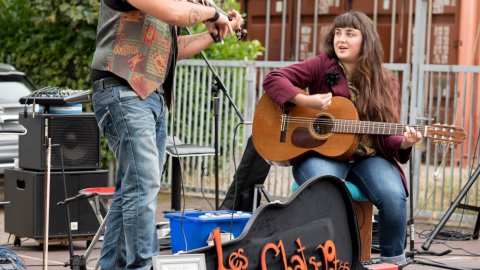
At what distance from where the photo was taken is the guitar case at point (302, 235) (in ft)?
16.5

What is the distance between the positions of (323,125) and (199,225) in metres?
0.98

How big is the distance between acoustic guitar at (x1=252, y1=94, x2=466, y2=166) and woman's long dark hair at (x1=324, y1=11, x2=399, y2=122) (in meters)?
0.12

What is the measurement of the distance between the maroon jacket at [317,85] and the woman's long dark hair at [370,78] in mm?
72

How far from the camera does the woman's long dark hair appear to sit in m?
6.16

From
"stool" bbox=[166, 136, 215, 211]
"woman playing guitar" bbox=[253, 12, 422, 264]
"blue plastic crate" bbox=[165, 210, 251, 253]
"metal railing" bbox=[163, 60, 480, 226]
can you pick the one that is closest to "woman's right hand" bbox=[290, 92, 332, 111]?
"woman playing guitar" bbox=[253, 12, 422, 264]

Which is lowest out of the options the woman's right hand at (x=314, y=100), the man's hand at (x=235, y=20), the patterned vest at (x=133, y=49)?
the woman's right hand at (x=314, y=100)

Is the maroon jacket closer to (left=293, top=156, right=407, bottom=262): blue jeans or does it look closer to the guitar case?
(left=293, top=156, right=407, bottom=262): blue jeans

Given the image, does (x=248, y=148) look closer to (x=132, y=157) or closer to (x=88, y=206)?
(x=88, y=206)

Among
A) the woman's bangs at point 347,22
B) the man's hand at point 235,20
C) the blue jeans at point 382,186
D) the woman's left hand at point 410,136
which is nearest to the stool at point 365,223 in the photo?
the blue jeans at point 382,186

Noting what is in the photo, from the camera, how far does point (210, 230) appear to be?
19.9 ft

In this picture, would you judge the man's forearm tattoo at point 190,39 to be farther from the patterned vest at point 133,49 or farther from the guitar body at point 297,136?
the guitar body at point 297,136

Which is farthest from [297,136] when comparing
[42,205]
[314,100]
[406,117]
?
[406,117]

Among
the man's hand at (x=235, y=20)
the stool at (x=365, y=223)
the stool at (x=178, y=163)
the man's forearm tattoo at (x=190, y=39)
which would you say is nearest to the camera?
the man's hand at (x=235, y=20)

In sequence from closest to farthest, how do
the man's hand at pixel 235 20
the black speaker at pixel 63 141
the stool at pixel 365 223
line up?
1. the man's hand at pixel 235 20
2. the stool at pixel 365 223
3. the black speaker at pixel 63 141
